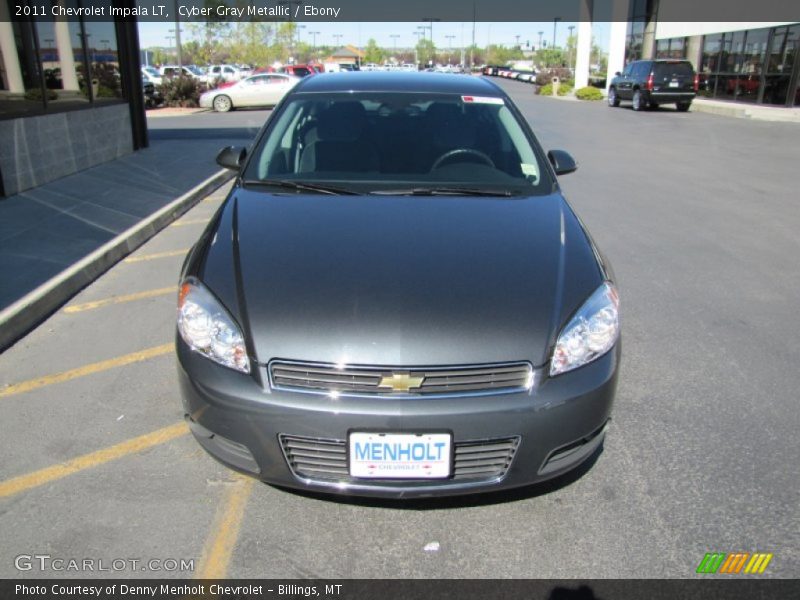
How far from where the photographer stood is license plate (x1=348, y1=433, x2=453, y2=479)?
2.29 metres

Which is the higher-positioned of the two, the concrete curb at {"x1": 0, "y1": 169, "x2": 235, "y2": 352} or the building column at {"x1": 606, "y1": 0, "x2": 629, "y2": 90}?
the building column at {"x1": 606, "y1": 0, "x2": 629, "y2": 90}

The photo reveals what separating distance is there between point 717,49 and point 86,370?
33.1 m

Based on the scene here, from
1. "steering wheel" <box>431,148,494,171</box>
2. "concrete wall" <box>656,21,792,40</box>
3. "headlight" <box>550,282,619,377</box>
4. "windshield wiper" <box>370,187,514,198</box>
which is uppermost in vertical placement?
"concrete wall" <box>656,21,792,40</box>

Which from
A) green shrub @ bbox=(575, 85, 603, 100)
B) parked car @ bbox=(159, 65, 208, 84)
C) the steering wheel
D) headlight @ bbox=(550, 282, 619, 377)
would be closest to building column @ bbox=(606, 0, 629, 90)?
green shrub @ bbox=(575, 85, 603, 100)

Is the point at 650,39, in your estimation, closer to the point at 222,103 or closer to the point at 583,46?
the point at 583,46

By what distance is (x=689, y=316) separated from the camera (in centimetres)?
475

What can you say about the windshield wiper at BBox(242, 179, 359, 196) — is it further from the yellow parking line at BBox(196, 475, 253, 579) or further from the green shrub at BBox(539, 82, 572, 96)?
the green shrub at BBox(539, 82, 572, 96)

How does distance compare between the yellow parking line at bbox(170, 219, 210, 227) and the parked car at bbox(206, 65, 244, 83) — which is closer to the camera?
the yellow parking line at bbox(170, 219, 210, 227)

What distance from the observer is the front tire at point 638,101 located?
84.6 ft

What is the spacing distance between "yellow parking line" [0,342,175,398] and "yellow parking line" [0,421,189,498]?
920 mm

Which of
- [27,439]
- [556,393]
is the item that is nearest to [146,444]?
[27,439]

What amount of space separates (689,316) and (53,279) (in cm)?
481

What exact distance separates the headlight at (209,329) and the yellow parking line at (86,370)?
61.5 inches

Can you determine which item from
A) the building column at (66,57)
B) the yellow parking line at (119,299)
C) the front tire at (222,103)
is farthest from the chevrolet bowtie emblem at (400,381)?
the front tire at (222,103)
